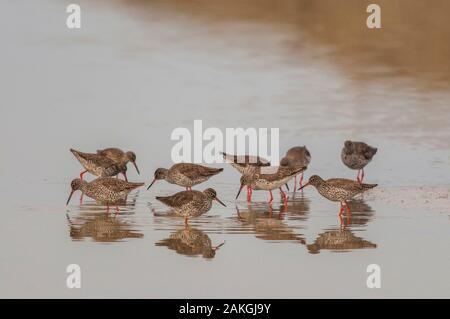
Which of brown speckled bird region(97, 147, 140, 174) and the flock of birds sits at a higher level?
brown speckled bird region(97, 147, 140, 174)

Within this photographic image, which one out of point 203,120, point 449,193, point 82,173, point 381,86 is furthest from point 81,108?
point 449,193

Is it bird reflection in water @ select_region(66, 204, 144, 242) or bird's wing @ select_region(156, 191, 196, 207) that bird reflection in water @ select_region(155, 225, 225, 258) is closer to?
bird's wing @ select_region(156, 191, 196, 207)

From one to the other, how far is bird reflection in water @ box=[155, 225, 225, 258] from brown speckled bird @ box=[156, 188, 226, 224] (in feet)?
1.10

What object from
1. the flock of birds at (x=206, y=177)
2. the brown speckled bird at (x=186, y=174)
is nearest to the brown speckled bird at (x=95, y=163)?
the flock of birds at (x=206, y=177)

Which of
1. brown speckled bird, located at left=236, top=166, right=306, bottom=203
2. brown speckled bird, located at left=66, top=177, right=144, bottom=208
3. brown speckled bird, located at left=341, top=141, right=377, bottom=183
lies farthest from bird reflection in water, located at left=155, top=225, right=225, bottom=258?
brown speckled bird, located at left=341, top=141, right=377, bottom=183

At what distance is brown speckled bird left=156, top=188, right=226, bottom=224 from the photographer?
755 inches

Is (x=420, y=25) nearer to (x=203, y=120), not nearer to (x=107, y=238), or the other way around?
(x=203, y=120)

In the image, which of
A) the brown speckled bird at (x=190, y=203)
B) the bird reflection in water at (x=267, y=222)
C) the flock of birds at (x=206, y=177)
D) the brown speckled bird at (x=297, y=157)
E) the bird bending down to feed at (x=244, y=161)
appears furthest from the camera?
the brown speckled bird at (x=297, y=157)

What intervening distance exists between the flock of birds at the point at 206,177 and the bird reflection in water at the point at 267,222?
0.50 m

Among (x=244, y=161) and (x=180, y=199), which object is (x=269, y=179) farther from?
(x=180, y=199)

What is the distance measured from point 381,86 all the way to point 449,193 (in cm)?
1121

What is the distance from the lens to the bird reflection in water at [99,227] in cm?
1828

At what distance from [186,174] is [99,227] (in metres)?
3.47

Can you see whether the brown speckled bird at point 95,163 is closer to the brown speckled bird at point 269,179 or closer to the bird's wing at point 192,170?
the bird's wing at point 192,170
